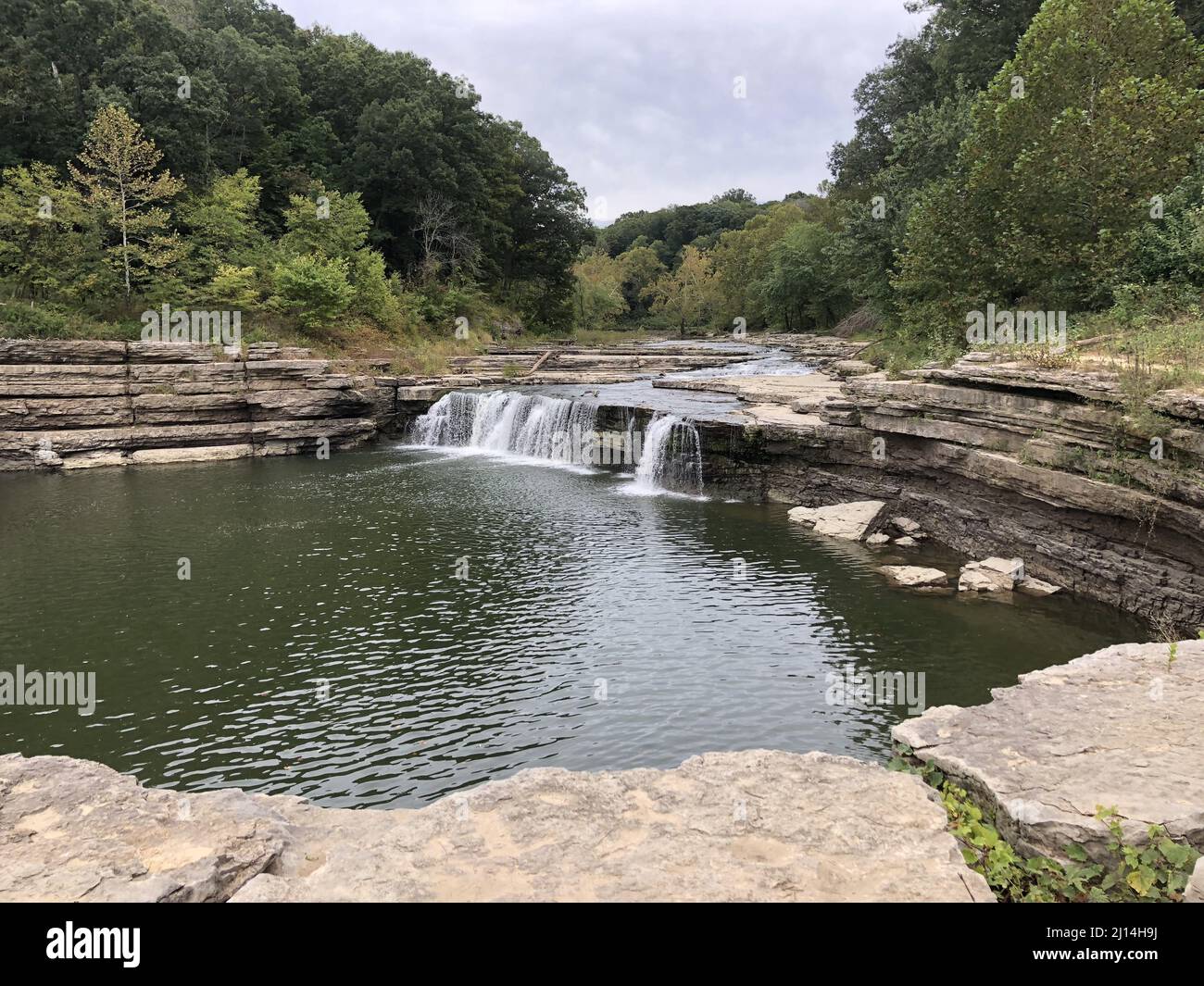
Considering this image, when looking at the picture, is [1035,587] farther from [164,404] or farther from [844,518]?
[164,404]

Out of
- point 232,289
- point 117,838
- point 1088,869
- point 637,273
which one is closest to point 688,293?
point 637,273

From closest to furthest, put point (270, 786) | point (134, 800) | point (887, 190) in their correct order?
point (134, 800)
point (270, 786)
point (887, 190)

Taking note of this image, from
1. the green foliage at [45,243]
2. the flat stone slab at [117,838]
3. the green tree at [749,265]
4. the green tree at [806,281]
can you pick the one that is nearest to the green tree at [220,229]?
the green foliage at [45,243]

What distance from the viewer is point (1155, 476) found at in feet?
35.9

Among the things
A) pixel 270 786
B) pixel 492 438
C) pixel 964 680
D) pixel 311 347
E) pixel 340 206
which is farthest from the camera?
pixel 340 206

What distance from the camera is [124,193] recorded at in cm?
3098

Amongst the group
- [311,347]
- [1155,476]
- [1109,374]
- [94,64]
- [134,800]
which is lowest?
[134,800]

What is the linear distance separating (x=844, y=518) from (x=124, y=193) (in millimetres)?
31500

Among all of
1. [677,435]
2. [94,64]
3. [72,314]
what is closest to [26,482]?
[72,314]

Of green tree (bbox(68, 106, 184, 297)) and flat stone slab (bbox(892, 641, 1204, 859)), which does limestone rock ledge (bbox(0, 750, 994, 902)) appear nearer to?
flat stone slab (bbox(892, 641, 1204, 859))

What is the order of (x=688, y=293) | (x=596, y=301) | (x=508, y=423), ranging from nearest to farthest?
1. (x=508, y=423)
2. (x=596, y=301)
3. (x=688, y=293)

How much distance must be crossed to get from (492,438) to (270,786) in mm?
20766

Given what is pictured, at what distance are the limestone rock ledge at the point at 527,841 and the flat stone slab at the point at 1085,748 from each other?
23.4 inches
